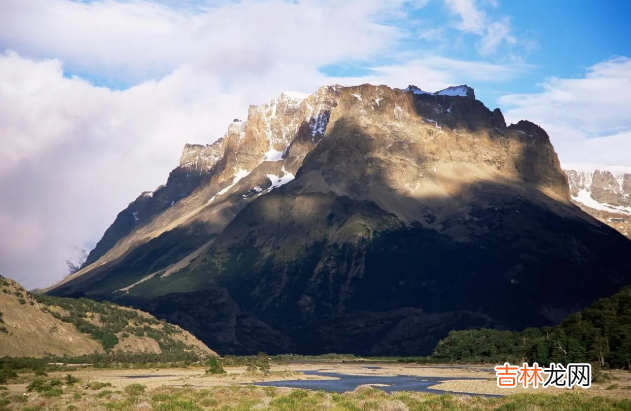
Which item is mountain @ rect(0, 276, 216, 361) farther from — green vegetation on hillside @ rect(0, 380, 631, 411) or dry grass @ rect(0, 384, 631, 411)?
dry grass @ rect(0, 384, 631, 411)

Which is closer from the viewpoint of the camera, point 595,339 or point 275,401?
point 275,401

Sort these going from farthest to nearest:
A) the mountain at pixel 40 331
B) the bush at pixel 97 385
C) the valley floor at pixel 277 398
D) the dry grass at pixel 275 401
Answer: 1. the mountain at pixel 40 331
2. the bush at pixel 97 385
3. the valley floor at pixel 277 398
4. the dry grass at pixel 275 401

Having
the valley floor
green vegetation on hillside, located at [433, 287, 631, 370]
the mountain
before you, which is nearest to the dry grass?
the valley floor

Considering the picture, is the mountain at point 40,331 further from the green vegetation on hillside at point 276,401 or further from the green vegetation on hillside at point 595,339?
the green vegetation on hillside at point 595,339

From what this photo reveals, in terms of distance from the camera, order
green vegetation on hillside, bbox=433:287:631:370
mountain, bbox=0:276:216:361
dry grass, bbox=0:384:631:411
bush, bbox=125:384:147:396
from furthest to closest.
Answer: mountain, bbox=0:276:216:361 < green vegetation on hillside, bbox=433:287:631:370 < bush, bbox=125:384:147:396 < dry grass, bbox=0:384:631:411

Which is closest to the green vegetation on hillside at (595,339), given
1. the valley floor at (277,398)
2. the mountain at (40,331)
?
the valley floor at (277,398)

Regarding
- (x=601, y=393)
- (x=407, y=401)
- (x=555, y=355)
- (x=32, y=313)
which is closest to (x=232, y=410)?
(x=407, y=401)

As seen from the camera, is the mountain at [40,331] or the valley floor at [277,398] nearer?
the valley floor at [277,398]

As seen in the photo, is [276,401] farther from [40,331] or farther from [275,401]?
[40,331]

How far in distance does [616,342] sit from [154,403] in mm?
98552

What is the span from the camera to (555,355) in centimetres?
16488

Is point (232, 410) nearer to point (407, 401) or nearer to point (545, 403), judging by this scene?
point (407, 401)

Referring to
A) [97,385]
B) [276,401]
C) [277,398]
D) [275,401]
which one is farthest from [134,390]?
[276,401]

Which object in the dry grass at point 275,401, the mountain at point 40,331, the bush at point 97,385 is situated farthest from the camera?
the mountain at point 40,331
